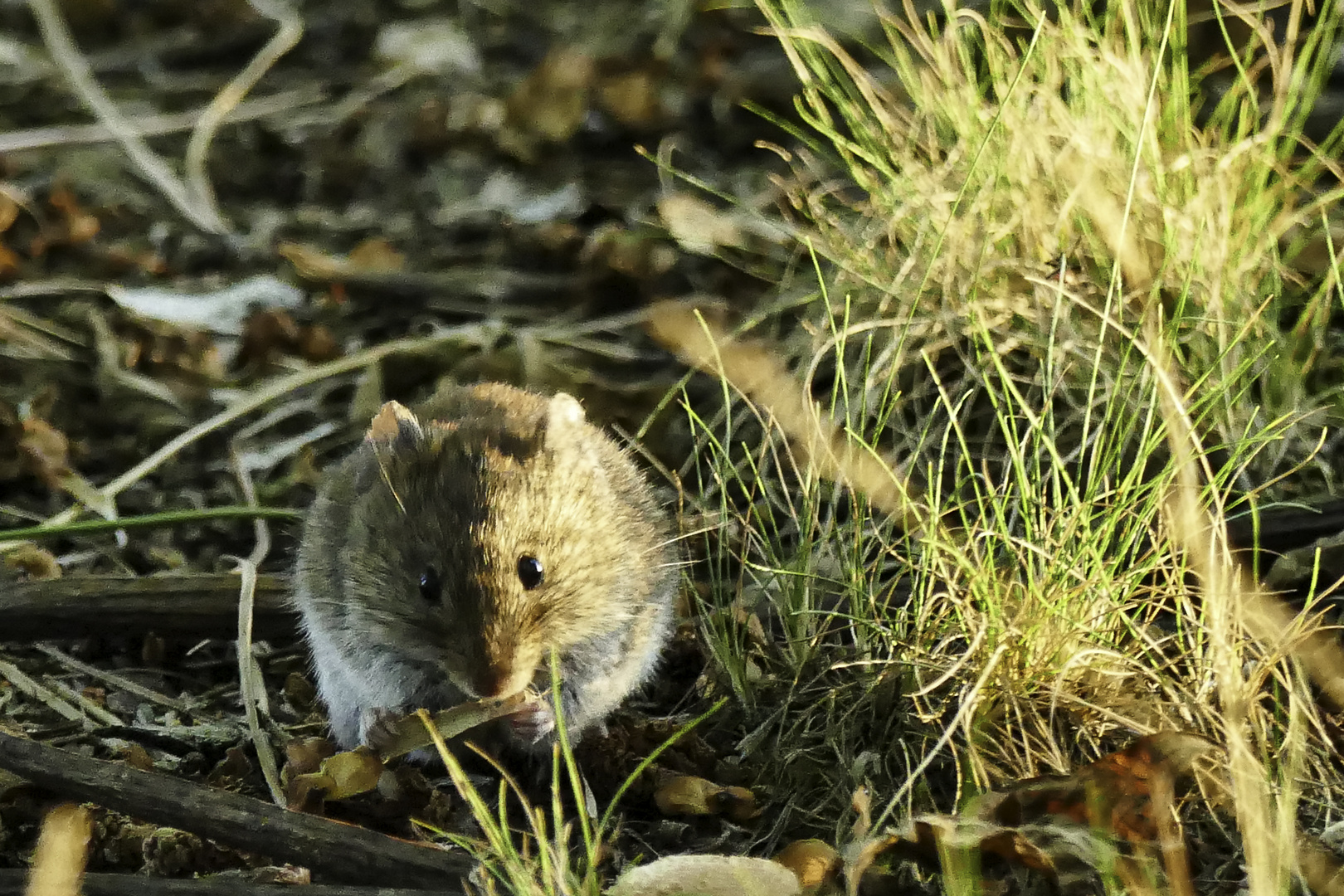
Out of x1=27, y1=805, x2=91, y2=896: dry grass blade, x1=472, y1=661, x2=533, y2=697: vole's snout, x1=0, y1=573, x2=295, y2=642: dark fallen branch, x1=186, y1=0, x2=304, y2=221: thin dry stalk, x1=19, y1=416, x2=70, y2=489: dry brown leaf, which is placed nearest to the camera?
x1=27, y1=805, x2=91, y2=896: dry grass blade

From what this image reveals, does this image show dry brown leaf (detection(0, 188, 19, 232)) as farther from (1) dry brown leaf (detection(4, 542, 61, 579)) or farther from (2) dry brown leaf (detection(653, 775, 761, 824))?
(2) dry brown leaf (detection(653, 775, 761, 824))

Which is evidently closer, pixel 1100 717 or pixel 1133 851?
pixel 1133 851

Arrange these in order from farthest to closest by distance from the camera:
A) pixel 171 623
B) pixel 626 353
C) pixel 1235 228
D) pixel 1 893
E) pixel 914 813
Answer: pixel 626 353
pixel 1235 228
pixel 171 623
pixel 914 813
pixel 1 893

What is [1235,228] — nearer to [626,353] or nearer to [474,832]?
[626,353]

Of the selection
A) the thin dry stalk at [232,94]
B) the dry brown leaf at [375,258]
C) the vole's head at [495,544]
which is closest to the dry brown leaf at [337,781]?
the vole's head at [495,544]

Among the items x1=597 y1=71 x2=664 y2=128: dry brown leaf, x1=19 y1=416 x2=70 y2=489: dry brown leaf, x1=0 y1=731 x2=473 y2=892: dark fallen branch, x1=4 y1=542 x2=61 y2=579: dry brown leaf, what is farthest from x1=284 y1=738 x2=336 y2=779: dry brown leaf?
x1=597 y1=71 x2=664 y2=128: dry brown leaf

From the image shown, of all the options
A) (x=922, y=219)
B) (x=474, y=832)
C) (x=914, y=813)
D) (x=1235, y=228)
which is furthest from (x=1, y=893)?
(x=1235, y=228)
